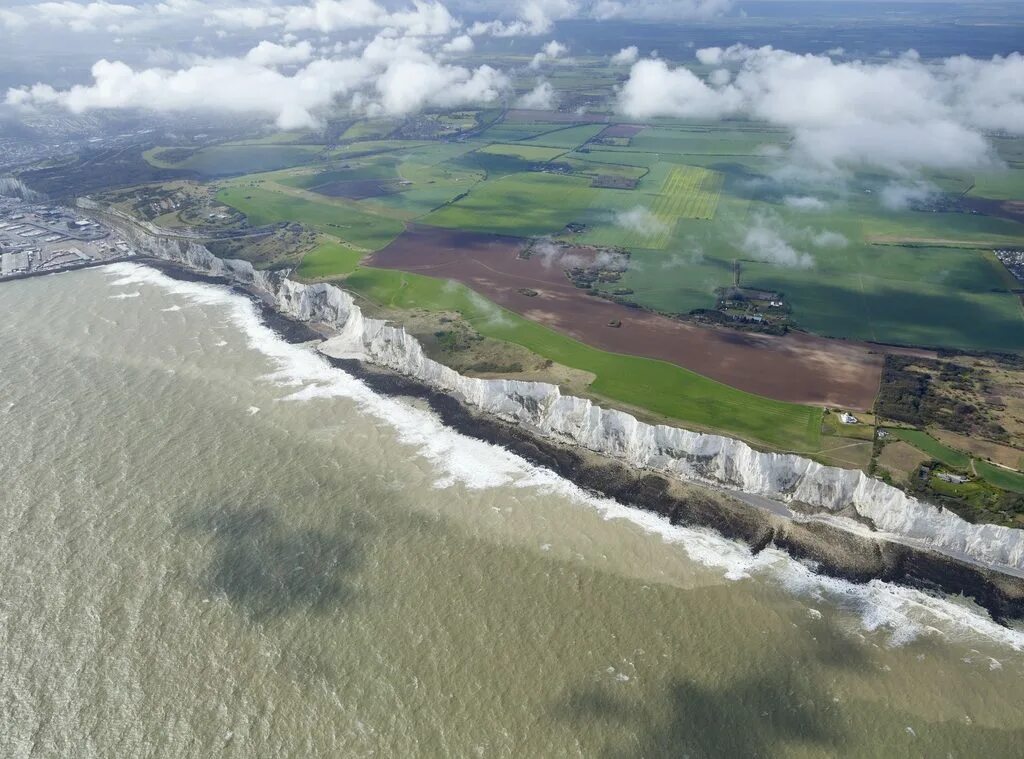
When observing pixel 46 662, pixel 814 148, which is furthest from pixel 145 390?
pixel 814 148

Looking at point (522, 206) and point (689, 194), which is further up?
point (522, 206)

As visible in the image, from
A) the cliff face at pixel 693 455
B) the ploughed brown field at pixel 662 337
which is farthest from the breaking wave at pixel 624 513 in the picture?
the ploughed brown field at pixel 662 337

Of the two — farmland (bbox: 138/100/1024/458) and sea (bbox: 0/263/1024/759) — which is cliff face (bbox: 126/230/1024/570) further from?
farmland (bbox: 138/100/1024/458)

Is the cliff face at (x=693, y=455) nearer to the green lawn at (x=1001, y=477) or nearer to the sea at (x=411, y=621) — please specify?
the sea at (x=411, y=621)

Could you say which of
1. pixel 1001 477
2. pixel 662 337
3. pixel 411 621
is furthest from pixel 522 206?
pixel 411 621

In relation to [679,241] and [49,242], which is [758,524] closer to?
[679,241]
